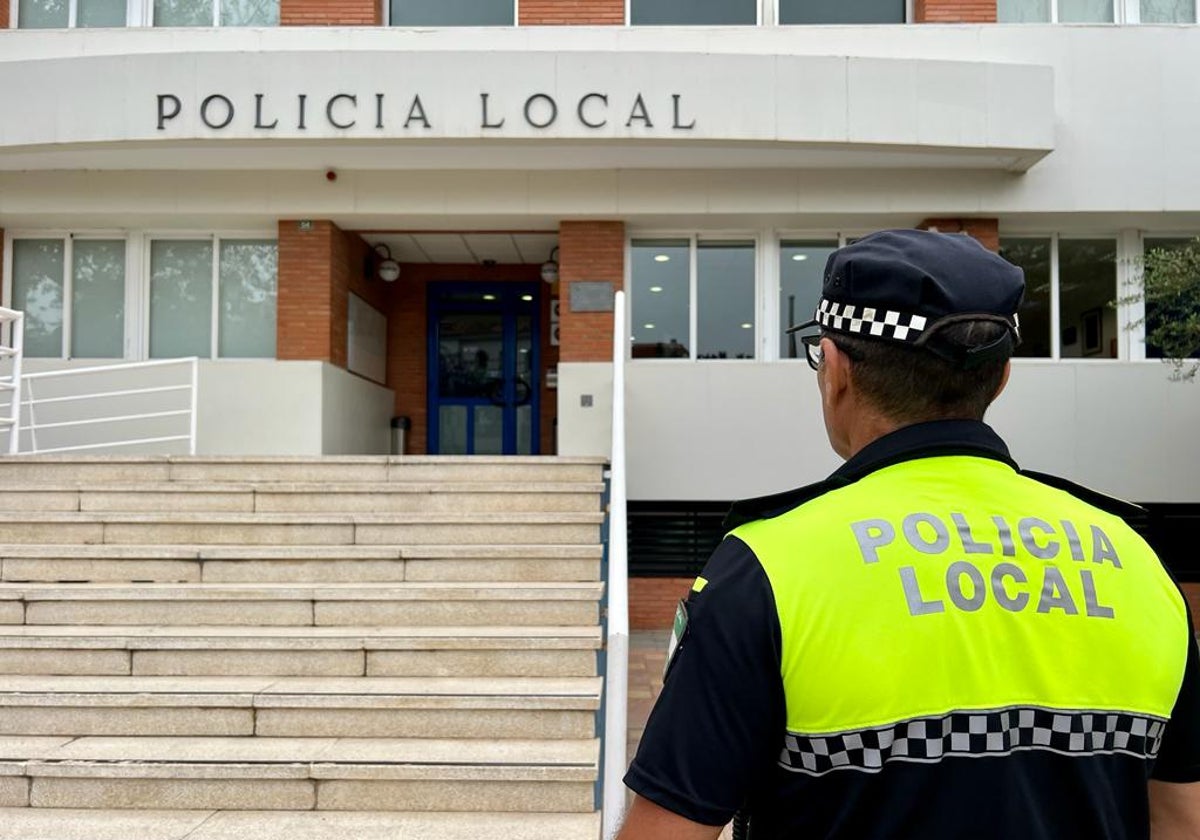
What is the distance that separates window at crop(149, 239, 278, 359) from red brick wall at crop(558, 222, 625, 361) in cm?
310

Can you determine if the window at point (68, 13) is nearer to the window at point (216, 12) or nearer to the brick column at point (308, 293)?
the window at point (216, 12)

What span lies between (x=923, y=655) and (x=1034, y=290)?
980 centimetres

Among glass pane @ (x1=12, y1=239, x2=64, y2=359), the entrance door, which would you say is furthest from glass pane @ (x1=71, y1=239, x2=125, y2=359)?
the entrance door

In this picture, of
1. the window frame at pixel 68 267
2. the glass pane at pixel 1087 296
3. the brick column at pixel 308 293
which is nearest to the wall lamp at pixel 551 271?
the brick column at pixel 308 293

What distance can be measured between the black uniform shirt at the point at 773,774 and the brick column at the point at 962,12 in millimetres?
9785

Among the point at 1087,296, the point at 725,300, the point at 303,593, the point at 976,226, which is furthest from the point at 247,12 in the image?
the point at 1087,296

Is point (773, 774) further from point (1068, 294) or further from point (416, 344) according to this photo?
point (416, 344)

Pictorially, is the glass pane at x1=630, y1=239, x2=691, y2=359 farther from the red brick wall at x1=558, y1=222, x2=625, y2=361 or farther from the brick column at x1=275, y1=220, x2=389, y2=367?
the brick column at x1=275, y1=220, x2=389, y2=367

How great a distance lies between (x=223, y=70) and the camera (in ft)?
27.2

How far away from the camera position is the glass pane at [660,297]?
9539 millimetres

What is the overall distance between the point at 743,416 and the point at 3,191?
7888 mm

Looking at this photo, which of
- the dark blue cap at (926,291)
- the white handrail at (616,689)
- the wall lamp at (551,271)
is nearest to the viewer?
the dark blue cap at (926,291)

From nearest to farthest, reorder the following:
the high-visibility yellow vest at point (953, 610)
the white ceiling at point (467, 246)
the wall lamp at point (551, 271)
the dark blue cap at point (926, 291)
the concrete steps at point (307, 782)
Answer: the high-visibility yellow vest at point (953, 610)
the dark blue cap at point (926, 291)
the concrete steps at point (307, 782)
the white ceiling at point (467, 246)
the wall lamp at point (551, 271)

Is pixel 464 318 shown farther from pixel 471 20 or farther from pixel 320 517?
pixel 320 517
